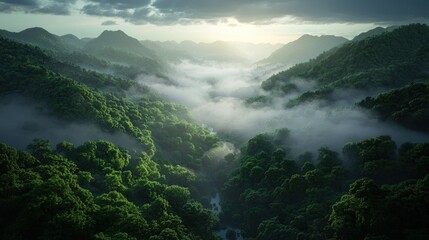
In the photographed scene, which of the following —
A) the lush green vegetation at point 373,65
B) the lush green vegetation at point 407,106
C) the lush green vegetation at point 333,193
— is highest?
the lush green vegetation at point 373,65

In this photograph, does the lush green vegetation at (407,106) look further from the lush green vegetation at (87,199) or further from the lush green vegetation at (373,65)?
the lush green vegetation at (87,199)

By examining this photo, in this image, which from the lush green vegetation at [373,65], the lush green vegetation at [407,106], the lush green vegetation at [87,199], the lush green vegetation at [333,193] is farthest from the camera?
the lush green vegetation at [373,65]

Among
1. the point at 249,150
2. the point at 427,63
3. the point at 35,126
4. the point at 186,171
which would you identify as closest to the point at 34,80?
the point at 35,126

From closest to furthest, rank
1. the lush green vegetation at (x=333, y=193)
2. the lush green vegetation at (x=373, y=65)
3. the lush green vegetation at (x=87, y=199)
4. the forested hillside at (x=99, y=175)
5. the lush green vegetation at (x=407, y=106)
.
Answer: the lush green vegetation at (x=87, y=199)
the forested hillside at (x=99, y=175)
the lush green vegetation at (x=333, y=193)
the lush green vegetation at (x=407, y=106)
the lush green vegetation at (x=373, y=65)

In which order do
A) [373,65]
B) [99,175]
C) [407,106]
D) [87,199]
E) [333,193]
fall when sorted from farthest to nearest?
1. [373,65]
2. [407,106]
3. [99,175]
4. [333,193]
5. [87,199]

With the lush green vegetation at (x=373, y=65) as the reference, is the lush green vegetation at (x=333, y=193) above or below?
below

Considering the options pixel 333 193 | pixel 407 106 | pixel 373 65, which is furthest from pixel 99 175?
pixel 373 65

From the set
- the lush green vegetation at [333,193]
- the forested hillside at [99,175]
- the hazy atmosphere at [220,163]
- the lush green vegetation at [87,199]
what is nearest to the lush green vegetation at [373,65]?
the hazy atmosphere at [220,163]

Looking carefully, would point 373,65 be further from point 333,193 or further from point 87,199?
A: point 87,199
